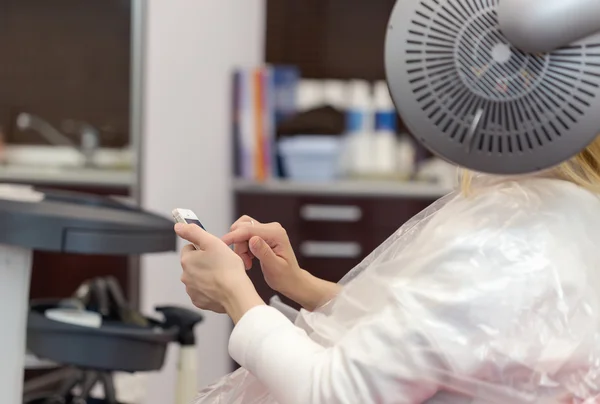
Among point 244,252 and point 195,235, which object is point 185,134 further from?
point 195,235

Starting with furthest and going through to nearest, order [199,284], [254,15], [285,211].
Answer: [254,15]
[285,211]
[199,284]

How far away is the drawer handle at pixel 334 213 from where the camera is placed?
3.08 meters

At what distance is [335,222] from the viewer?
310 centimetres

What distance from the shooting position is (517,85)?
0.79 m

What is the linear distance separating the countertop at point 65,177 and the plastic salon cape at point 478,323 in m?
1.87

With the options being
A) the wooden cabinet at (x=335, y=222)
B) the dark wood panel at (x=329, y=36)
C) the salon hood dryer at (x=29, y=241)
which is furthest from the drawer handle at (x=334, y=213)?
the salon hood dryer at (x=29, y=241)

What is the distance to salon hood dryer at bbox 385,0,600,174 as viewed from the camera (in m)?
0.78

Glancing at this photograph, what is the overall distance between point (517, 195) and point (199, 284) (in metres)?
0.36

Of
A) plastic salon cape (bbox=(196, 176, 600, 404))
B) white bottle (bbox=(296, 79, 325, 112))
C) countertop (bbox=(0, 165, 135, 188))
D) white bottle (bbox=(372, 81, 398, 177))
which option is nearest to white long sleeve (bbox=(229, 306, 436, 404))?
plastic salon cape (bbox=(196, 176, 600, 404))

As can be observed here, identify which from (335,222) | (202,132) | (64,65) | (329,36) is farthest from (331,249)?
(64,65)

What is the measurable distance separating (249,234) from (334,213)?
1.97 meters

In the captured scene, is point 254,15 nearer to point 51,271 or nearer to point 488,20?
point 51,271

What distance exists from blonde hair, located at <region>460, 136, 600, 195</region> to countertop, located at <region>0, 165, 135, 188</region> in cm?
187

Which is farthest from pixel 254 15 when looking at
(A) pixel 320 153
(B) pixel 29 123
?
(B) pixel 29 123
